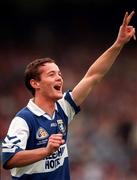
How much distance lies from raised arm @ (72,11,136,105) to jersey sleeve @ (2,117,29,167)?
828mm

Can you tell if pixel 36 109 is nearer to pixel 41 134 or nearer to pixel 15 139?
pixel 41 134

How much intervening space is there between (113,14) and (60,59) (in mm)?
1815

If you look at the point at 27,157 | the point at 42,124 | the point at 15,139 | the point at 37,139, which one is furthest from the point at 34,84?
the point at 27,157

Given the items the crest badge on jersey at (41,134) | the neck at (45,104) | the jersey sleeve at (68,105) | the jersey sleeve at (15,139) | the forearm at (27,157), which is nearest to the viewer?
the forearm at (27,157)

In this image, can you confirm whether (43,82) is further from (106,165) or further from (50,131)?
(106,165)

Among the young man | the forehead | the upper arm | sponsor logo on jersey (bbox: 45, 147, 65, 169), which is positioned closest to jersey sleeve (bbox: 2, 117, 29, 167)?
the young man

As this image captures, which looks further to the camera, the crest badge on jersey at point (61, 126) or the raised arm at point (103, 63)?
the raised arm at point (103, 63)

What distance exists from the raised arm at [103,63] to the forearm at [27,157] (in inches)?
43.5

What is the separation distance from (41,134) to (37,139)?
6cm

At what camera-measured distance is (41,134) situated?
651cm

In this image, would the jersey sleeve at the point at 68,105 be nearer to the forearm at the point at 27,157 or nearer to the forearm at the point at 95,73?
the forearm at the point at 95,73

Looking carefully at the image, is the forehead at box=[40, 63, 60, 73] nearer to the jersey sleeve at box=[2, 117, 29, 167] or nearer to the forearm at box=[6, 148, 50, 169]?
the jersey sleeve at box=[2, 117, 29, 167]

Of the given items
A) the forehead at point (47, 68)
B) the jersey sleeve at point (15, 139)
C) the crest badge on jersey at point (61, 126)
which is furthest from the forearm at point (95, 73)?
the jersey sleeve at point (15, 139)

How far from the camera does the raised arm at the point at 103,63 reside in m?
7.00
